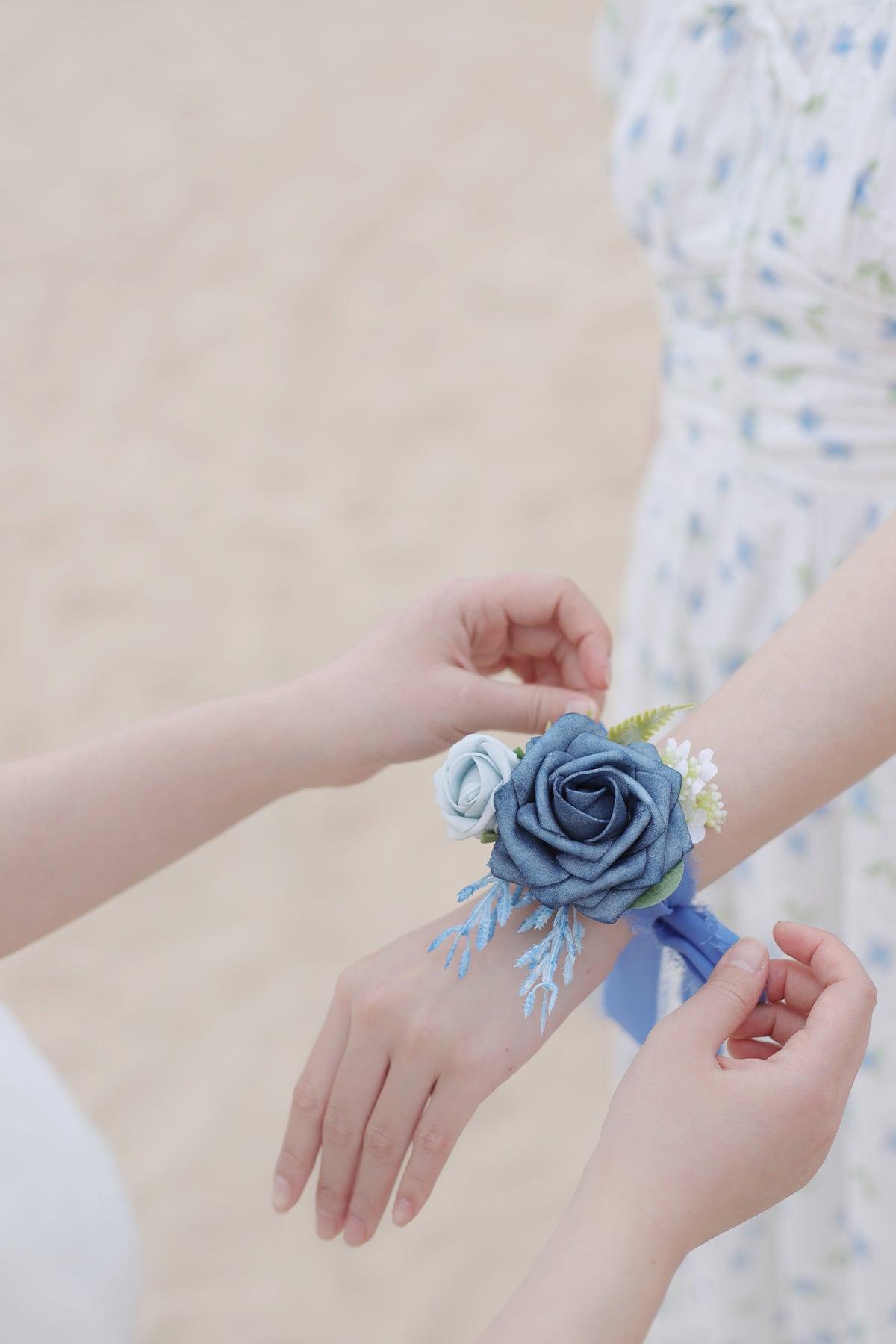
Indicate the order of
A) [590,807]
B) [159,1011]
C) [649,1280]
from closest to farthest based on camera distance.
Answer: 1. [649,1280]
2. [590,807]
3. [159,1011]

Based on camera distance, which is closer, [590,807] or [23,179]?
[590,807]

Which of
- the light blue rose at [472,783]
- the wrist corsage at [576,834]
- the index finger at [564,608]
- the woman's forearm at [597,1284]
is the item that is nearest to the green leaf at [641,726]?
the wrist corsage at [576,834]

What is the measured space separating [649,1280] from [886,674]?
470mm

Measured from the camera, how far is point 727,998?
0.82 metres

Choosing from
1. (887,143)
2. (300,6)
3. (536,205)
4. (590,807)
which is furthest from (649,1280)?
(300,6)

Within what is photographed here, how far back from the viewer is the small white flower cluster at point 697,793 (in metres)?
0.87

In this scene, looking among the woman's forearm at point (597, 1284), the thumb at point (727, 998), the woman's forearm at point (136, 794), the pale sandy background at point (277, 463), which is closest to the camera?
the woman's forearm at point (597, 1284)

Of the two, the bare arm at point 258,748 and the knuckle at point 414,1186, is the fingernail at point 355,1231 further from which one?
the bare arm at point 258,748

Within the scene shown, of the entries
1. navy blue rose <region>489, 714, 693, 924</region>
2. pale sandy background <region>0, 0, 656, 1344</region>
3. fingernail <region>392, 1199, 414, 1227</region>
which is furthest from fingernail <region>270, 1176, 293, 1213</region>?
pale sandy background <region>0, 0, 656, 1344</region>

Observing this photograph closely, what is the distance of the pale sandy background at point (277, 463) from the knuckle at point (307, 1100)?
1.27m

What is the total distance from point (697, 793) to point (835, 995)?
0.16 meters

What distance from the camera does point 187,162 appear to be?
491 centimetres

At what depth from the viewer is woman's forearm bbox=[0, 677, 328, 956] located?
3.48ft

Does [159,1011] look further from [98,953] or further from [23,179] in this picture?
[23,179]
